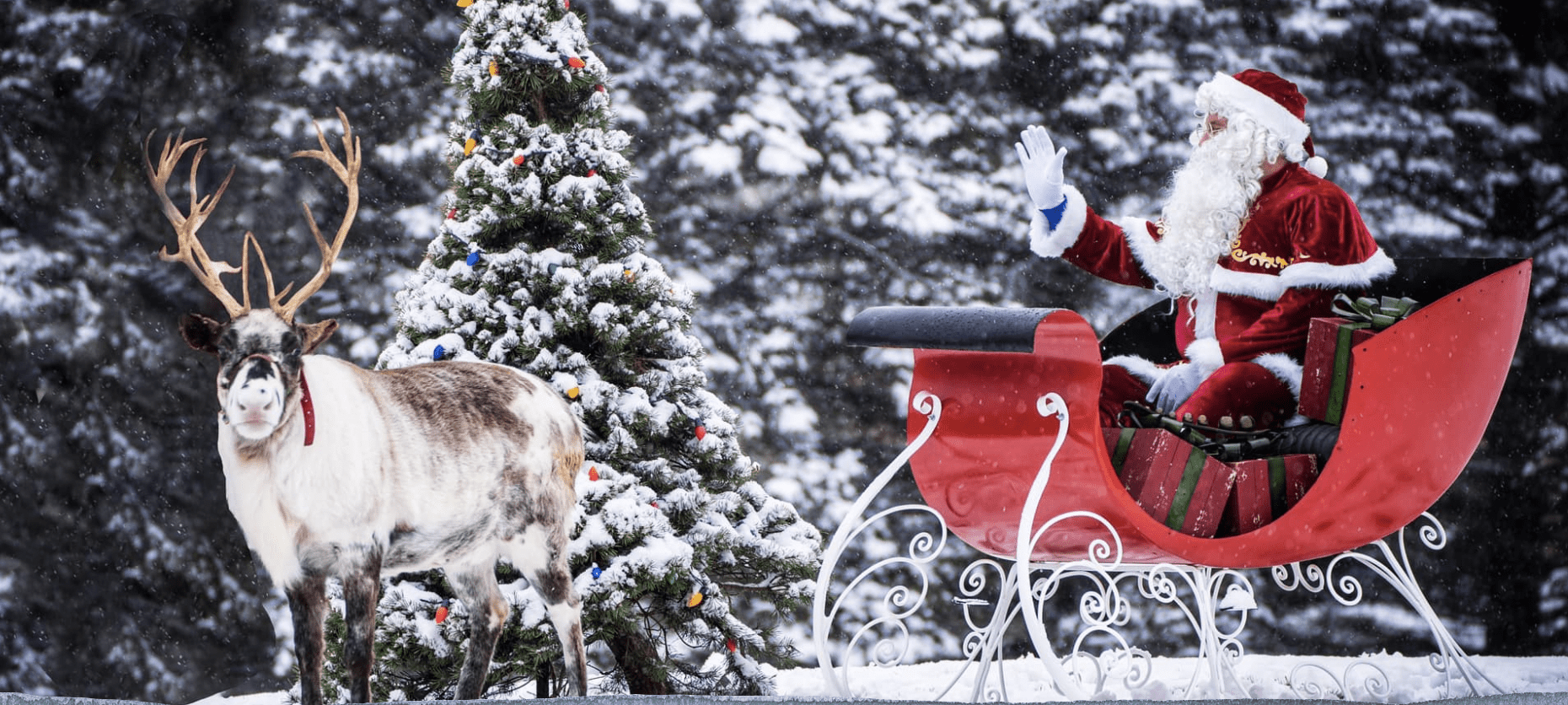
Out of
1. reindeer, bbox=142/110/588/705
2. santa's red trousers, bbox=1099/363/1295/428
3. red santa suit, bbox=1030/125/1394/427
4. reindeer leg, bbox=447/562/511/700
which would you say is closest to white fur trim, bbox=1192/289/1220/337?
red santa suit, bbox=1030/125/1394/427

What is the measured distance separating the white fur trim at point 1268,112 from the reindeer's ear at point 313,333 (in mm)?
1751

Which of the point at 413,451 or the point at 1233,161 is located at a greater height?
the point at 1233,161

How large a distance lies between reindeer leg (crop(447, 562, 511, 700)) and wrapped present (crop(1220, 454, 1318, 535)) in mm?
1303

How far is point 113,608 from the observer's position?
11.6ft

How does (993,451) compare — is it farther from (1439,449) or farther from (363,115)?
(363,115)

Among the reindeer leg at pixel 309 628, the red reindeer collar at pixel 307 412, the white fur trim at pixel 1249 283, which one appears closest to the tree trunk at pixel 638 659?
the reindeer leg at pixel 309 628

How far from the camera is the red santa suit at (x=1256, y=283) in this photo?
2264 millimetres

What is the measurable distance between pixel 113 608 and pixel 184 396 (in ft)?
2.03

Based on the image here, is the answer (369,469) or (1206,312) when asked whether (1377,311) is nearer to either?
(1206,312)

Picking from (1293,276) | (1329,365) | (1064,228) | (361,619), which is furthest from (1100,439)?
(361,619)

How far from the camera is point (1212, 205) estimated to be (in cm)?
251

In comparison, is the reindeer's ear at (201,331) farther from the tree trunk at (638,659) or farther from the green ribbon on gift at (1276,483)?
the green ribbon on gift at (1276,483)

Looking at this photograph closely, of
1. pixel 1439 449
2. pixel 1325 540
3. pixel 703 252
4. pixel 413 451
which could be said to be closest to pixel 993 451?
pixel 1325 540

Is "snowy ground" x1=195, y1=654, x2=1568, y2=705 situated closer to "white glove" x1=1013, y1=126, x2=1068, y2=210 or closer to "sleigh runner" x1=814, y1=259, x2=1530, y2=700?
"sleigh runner" x1=814, y1=259, x2=1530, y2=700
